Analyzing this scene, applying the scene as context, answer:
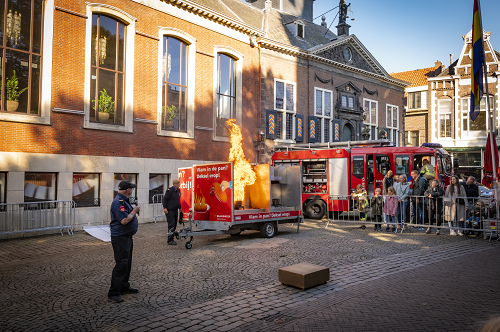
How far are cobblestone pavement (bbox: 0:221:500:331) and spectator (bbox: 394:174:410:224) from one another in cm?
186

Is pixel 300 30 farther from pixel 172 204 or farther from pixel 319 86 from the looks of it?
pixel 172 204

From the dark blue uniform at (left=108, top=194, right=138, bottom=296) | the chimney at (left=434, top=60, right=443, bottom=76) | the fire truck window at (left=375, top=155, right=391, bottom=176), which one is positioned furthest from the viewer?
the chimney at (left=434, top=60, right=443, bottom=76)

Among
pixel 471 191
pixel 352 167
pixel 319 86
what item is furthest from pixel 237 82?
pixel 471 191

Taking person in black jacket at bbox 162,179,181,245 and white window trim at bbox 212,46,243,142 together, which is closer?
person in black jacket at bbox 162,179,181,245

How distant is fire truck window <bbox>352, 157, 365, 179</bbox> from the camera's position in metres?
16.1

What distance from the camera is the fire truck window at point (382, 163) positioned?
52.4 feet

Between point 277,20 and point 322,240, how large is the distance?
69.5ft

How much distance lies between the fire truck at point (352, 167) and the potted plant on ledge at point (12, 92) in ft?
33.2

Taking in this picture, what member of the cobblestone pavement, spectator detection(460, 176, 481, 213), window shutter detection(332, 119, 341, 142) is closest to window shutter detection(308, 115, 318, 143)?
window shutter detection(332, 119, 341, 142)

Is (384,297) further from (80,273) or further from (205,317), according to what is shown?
(80,273)

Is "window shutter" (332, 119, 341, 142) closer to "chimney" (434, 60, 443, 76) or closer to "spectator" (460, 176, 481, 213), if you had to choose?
"spectator" (460, 176, 481, 213)

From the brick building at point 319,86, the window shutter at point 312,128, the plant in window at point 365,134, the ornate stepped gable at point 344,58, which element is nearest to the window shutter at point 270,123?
the brick building at point 319,86

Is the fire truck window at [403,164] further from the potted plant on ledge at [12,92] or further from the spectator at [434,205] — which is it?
the potted plant on ledge at [12,92]

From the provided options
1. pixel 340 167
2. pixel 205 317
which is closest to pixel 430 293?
pixel 205 317
